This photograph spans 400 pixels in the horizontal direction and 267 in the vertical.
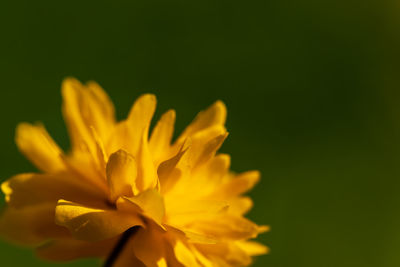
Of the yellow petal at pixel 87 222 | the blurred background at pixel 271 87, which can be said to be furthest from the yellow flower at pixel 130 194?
the blurred background at pixel 271 87

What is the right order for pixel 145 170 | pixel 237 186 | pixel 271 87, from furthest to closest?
1. pixel 271 87
2. pixel 237 186
3. pixel 145 170

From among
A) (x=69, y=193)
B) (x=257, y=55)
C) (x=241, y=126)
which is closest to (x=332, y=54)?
(x=257, y=55)

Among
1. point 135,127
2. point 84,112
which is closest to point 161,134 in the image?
point 135,127

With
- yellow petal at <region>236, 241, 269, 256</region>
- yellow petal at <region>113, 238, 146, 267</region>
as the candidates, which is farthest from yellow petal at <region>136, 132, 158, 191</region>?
yellow petal at <region>236, 241, 269, 256</region>

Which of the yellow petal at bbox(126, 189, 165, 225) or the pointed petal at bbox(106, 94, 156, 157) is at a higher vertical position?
the pointed petal at bbox(106, 94, 156, 157)

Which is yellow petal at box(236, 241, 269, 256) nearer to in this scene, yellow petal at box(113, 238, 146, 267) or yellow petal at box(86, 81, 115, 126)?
yellow petal at box(113, 238, 146, 267)

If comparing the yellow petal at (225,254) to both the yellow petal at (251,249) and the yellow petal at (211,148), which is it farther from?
the yellow petal at (211,148)

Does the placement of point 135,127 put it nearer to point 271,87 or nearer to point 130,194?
point 130,194

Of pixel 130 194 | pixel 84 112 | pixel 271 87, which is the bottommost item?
pixel 130 194
